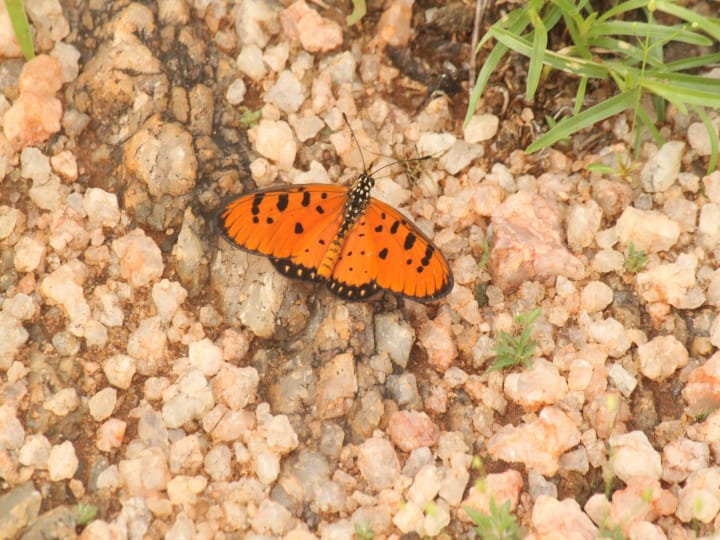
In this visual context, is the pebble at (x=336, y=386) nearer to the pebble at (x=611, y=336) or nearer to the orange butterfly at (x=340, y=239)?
the orange butterfly at (x=340, y=239)

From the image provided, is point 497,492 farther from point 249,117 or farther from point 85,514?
point 249,117

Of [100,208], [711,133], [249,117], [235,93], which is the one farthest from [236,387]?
[711,133]

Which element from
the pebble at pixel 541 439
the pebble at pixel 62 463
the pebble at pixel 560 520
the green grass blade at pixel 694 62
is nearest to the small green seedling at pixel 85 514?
the pebble at pixel 62 463

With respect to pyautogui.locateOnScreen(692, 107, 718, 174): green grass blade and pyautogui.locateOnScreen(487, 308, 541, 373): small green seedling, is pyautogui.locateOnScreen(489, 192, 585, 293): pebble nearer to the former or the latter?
pyautogui.locateOnScreen(487, 308, 541, 373): small green seedling

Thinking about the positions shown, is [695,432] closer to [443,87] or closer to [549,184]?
[549,184]

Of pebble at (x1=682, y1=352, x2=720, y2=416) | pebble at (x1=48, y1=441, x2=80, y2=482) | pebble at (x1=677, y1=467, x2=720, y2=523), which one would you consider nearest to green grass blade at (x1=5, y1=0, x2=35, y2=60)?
pebble at (x1=48, y1=441, x2=80, y2=482)

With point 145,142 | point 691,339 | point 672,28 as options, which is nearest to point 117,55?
point 145,142
